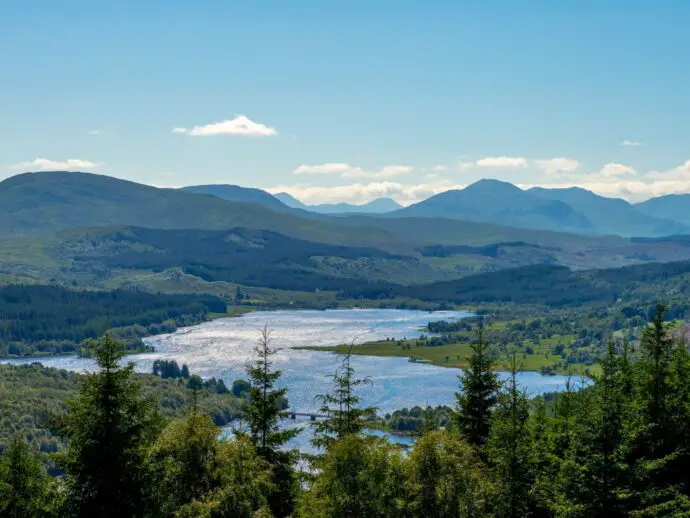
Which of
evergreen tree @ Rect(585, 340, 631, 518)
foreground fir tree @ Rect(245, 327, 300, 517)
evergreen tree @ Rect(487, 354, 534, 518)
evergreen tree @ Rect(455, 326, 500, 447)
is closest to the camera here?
evergreen tree @ Rect(585, 340, 631, 518)

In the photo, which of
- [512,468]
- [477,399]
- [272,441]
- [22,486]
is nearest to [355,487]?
[512,468]

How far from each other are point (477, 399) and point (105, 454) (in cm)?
2038

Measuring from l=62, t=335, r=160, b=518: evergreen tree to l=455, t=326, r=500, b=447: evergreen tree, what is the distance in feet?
59.9

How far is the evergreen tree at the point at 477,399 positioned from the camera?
38.8 metres

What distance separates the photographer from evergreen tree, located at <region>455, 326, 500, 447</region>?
38.8 meters

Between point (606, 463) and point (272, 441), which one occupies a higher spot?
point (606, 463)

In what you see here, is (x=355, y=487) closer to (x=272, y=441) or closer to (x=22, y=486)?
(x=272, y=441)

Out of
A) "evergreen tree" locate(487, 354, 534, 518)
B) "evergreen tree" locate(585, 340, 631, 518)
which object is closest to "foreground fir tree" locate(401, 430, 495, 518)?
"evergreen tree" locate(487, 354, 534, 518)

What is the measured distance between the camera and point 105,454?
992 inches

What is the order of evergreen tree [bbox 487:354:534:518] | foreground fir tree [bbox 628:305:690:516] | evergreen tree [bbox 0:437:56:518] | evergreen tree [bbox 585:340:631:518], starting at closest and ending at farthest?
evergreen tree [bbox 585:340:631:518] < foreground fir tree [bbox 628:305:690:516] < evergreen tree [bbox 0:437:56:518] < evergreen tree [bbox 487:354:534:518]

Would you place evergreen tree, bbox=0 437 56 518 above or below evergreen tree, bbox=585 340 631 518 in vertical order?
below

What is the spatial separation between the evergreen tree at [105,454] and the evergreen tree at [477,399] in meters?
18.2

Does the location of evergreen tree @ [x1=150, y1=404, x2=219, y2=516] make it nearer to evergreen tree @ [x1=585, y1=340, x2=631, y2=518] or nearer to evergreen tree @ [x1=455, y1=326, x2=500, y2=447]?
evergreen tree @ [x1=585, y1=340, x2=631, y2=518]

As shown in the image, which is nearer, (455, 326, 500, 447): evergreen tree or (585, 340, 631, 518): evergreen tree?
(585, 340, 631, 518): evergreen tree
